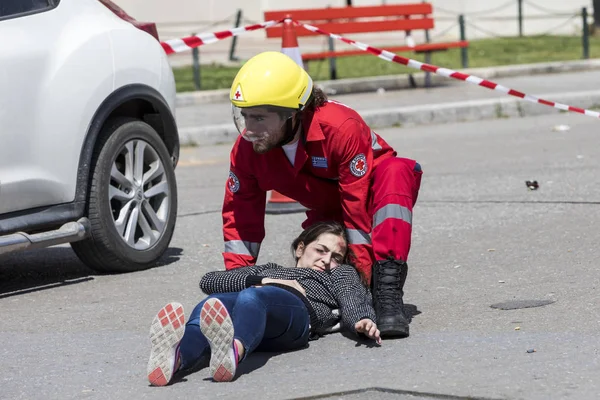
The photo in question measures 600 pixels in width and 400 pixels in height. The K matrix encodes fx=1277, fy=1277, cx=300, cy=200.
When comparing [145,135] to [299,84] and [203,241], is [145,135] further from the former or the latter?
[299,84]

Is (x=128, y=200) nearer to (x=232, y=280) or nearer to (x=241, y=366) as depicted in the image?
(x=232, y=280)

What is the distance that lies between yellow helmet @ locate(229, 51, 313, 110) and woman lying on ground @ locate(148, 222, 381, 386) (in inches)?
22.8

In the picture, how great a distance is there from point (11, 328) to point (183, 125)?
8.52 meters

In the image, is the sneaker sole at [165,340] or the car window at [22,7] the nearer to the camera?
the sneaker sole at [165,340]

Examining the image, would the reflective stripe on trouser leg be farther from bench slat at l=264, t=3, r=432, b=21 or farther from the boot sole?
bench slat at l=264, t=3, r=432, b=21

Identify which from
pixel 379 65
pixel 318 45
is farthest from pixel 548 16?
pixel 379 65

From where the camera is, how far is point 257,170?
5383 millimetres

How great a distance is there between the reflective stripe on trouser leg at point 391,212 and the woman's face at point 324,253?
0.53 feet

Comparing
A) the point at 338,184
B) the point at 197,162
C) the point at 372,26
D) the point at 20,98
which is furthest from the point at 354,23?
the point at 338,184

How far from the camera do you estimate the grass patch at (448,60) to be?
1895 cm

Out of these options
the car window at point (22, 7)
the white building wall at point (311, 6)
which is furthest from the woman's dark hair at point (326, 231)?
the white building wall at point (311, 6)

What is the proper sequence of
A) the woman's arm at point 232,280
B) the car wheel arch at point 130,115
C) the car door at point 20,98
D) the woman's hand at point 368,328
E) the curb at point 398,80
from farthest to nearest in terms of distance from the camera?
the curb at point 398,80 → the car wheel arch at point 130,115 → the car door at point 20,98 → the woman's arm at point 232,280 → the woman's hand at point 368,328

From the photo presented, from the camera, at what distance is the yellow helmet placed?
5078 mm

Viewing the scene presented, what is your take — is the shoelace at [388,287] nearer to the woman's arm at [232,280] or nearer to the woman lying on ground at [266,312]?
the woman lying on ground at [266,312]
